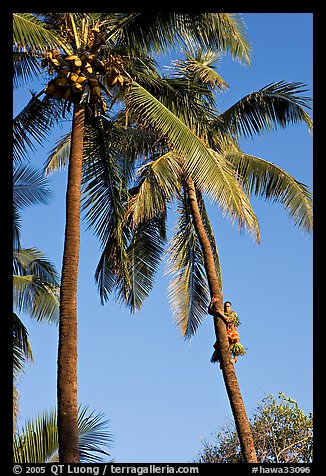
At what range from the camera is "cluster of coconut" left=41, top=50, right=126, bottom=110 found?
12922 mm

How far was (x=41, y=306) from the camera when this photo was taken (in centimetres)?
1975

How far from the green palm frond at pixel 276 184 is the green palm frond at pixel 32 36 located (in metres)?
5.00

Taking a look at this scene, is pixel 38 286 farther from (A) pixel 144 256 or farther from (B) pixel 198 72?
(B) pixel 198 72

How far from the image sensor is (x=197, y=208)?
1692cm

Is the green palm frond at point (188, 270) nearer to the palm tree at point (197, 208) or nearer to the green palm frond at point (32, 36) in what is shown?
the palm tree at point (197, 208)

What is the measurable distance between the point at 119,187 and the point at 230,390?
160 inches

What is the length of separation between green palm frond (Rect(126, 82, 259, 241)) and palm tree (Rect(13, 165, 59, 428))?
3649mm

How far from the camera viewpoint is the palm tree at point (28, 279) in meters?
16.2

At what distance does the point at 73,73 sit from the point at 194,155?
221 centimetres

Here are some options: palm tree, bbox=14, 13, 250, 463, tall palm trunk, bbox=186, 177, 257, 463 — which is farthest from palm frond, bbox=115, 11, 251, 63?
tall palm trunk, bbox=186, 177, 257, 463

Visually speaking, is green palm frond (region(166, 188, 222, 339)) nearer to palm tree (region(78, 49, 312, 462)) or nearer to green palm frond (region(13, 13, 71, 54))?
palm tree (region(78, 49, 312, 462))

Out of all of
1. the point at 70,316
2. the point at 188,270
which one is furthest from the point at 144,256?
the point at 70,316
